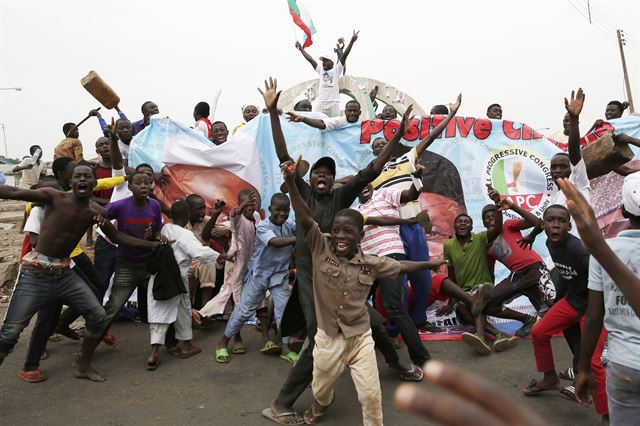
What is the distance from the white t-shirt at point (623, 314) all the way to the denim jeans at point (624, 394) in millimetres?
33

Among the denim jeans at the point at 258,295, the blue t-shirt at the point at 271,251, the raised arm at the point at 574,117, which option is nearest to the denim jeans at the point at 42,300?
the denim jeans at the point at 258,295

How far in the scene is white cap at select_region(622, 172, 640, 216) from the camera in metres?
2.32

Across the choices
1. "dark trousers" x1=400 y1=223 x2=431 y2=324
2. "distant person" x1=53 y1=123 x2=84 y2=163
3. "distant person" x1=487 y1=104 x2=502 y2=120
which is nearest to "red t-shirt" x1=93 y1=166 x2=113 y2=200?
"distant person" x1=53 y1=123 x2=84 y2=163

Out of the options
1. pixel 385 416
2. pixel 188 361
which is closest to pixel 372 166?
pixel 385 416

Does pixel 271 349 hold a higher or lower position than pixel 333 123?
lower

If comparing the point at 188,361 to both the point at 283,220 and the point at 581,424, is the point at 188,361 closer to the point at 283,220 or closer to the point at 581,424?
the point at 283,220

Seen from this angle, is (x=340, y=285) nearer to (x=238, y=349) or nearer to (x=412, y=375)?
(x=412, y=375)

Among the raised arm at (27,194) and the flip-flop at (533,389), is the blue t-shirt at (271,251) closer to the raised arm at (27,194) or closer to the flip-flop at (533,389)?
the raised arm at (27,194)

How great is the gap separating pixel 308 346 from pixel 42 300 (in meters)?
2.23

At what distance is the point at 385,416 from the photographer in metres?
3.88

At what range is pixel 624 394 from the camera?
7.50 feet

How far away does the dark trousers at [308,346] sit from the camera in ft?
12.7

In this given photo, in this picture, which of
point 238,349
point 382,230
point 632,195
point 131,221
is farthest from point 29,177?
point 632,195

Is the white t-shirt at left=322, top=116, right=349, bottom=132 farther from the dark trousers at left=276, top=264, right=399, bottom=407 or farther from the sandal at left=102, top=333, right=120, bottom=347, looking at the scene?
the sandal at left=102, top=333, right=120, bottom=347
